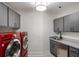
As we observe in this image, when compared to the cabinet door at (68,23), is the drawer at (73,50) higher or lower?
lower

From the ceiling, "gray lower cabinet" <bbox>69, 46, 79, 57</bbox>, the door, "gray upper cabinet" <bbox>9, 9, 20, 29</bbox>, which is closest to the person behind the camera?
the ceiling

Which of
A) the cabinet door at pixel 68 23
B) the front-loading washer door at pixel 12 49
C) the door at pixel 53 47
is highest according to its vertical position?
the cabinet door at pixel 68 23

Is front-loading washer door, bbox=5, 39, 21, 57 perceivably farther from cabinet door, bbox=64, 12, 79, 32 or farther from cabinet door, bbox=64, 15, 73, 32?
cabinet door, bbox=64, 15, 73, 32

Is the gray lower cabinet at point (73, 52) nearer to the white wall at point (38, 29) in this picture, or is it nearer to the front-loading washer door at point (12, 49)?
the white wall at point (38, 29)

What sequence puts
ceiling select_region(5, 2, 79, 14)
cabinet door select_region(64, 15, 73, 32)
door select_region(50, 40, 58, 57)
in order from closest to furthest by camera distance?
ceiling select_region(5, 2, 79, 14), door select_region(50, 40, 58, 57), cabinet door select_region(64, 15, 73, 32)

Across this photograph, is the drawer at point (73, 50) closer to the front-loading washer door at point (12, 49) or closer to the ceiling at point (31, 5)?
the ceiling at point (31, 5)

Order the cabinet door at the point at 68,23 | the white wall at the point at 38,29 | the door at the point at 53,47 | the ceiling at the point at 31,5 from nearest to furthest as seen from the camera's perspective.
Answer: the ceiling at the point at 31,5 < the white wall at the point at 38,29 < the door at the point at 53,47 < the cabinet door at the point at 68,23

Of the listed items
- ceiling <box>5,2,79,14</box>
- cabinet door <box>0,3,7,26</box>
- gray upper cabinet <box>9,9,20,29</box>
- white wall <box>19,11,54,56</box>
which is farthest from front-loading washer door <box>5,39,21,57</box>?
gray upper cabinet <box>9,9,20,29</box>

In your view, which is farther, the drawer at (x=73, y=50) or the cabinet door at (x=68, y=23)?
the cabinet door at (x=68, y=23)

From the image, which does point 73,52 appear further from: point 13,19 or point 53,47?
point 13,19

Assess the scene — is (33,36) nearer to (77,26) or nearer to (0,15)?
(0,15)

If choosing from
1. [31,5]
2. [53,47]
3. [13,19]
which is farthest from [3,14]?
[53,47]

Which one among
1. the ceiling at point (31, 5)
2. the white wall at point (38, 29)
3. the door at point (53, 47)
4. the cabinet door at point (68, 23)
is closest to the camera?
the ceiling at point (31, 5)

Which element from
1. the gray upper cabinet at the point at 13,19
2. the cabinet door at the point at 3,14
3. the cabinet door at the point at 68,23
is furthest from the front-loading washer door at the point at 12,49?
the cabinet door at the point at 68,23
